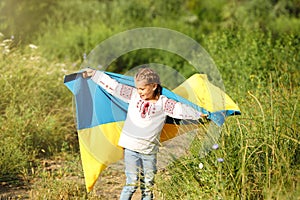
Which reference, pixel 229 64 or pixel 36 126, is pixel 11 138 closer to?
pixel 36 126

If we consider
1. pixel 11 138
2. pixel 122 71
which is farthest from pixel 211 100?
pixel 122 71

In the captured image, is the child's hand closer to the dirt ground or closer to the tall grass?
the dirt ground

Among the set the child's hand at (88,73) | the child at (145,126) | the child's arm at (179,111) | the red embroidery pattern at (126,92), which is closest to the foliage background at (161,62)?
the child at (145,126)

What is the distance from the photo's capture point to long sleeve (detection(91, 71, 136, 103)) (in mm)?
4889

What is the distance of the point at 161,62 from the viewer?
10.2 m

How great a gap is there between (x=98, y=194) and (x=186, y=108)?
123 cm

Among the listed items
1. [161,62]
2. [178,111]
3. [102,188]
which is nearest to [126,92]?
[178,111]

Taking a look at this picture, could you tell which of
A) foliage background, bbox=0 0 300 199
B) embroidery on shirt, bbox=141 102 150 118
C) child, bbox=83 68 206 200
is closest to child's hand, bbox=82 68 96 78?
child, bbox=83 68 206 200

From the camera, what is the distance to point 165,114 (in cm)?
463

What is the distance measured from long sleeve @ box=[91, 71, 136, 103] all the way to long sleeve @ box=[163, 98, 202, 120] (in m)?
0.39

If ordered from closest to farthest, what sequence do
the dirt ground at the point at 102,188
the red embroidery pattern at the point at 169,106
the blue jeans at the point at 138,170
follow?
the blue jeans at the point at 138,170
the red embroidery pattern at the point at 169,106
the dirt ground at the point at 102,188

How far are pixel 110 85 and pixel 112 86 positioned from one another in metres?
0.02

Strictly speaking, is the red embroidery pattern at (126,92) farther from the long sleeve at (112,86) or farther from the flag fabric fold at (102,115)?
the flag fabric fold at (102,115)

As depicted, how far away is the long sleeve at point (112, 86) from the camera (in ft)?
16.0
